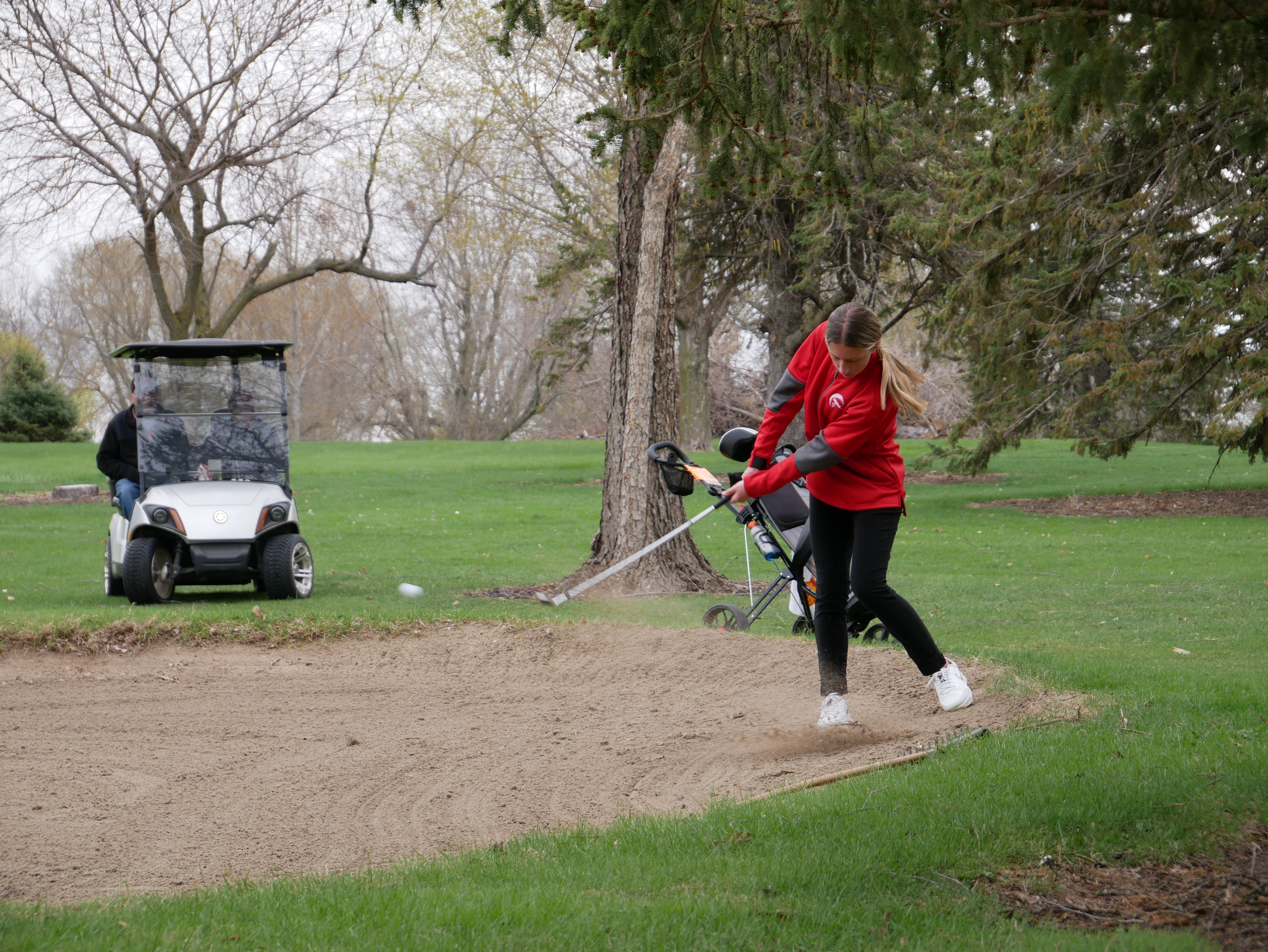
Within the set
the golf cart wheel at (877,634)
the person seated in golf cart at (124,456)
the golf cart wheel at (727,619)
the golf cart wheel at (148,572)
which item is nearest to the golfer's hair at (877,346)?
the golf cart wheel at (877,634)

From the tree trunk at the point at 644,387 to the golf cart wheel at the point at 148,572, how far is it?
359 centimetres

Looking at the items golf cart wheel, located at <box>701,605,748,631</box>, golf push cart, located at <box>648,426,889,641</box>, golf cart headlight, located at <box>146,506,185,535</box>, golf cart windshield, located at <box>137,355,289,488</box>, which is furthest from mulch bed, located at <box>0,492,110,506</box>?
golf push cart, located at <box>648,426,889,641</box>

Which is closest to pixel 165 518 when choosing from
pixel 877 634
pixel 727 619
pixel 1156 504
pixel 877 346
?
pixel 727 619

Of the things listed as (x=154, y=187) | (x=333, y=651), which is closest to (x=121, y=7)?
(x=154, y=187)

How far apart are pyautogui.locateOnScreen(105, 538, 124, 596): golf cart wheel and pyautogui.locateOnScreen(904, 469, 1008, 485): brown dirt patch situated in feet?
65.0

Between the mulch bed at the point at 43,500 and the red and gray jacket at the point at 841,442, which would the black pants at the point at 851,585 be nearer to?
the red and gray jacket at the point at 841,442

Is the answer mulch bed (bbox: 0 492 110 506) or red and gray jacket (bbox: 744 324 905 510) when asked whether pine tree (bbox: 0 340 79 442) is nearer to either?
mulch bed (bbox: 0 492 110 506)

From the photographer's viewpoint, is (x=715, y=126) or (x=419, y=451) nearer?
(x=715, y=126)

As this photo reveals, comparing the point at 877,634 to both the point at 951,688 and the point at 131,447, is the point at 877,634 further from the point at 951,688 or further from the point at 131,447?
the point at 131,447

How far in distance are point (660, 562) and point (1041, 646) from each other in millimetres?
3828

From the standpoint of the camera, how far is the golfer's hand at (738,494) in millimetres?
5566

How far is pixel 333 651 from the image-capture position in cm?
819

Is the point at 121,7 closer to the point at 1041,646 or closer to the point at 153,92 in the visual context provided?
the point at 153,92

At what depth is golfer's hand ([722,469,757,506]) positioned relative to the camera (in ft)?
18.3
